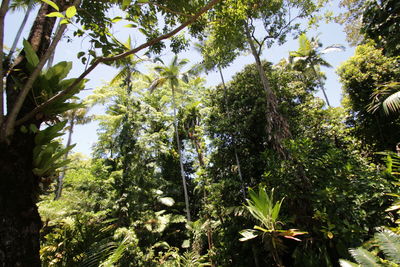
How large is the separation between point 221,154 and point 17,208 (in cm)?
700

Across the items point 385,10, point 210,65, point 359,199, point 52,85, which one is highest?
point 210,65

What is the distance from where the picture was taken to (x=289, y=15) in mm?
7086

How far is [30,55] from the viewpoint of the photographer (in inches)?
49.3

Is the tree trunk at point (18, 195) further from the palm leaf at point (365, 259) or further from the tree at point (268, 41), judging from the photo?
the tree at point (268, 41)

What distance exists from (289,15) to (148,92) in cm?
917

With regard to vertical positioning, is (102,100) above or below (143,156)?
above

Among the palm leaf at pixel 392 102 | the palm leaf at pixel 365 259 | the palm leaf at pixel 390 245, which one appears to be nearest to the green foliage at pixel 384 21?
the palm leaf at pixel 392 102

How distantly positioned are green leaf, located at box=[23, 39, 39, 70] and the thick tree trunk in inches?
18.3

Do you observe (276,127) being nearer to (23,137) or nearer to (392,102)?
(392,102)

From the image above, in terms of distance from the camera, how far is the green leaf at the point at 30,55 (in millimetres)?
1239

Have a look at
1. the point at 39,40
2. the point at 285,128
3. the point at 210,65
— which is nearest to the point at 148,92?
the point at 210,65

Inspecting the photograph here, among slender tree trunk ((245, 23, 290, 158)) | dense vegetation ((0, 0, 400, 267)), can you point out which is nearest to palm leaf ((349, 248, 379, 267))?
dense vegetation ((0, 0, 400, 267))

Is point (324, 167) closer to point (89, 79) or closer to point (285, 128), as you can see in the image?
point (285, 128)

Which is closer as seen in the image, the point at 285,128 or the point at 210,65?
the point at 285,128
